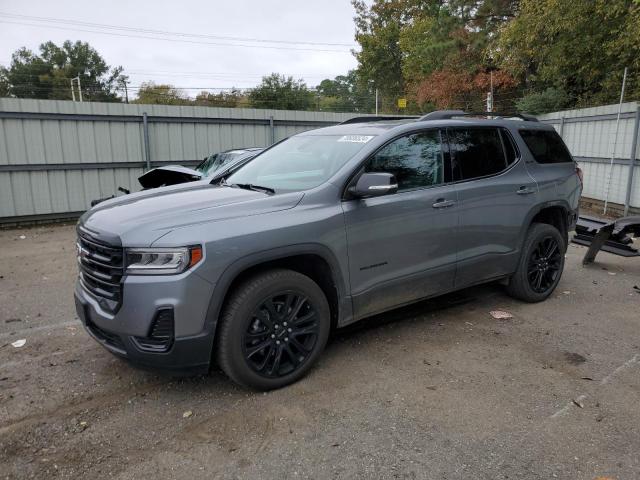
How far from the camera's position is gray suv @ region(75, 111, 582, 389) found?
3.03 meters

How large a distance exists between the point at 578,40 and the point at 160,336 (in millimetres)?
16117

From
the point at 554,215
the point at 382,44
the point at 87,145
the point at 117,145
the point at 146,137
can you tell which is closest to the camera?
the point at 554,215

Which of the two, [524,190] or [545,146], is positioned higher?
[545,146]

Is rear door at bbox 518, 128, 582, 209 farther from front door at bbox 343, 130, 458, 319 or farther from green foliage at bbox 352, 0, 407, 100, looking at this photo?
green foliage at bbox 352, 0, 407, 100

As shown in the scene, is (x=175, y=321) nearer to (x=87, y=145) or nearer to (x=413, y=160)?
(x=413, y=160)

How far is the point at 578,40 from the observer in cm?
1503

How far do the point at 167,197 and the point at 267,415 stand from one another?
1.73m

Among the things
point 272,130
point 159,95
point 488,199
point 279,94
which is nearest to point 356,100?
point 279,94

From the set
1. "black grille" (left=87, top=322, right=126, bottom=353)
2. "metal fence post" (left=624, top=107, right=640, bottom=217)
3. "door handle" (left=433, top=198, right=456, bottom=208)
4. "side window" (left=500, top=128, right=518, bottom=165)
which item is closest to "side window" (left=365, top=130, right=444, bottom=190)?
"door handle" (left=433, top=198, right=456, bottom=208)

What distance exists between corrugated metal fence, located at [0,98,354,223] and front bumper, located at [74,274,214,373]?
8775mm

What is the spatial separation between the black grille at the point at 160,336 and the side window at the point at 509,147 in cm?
355

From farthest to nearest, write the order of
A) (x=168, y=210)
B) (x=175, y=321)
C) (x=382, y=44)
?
(x=382, y=44) < (x=168, y=210) < (x=175, y=321)

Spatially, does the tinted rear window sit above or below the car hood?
above

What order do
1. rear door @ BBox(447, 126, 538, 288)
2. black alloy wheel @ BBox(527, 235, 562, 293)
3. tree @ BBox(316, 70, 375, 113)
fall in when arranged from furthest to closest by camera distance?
tree @ BBox(316, 70, 375, 113) → black alloy wheel @ BBox(527, 235, 562, 293) → rear door @ BBox(447, 126, 538, 288)
